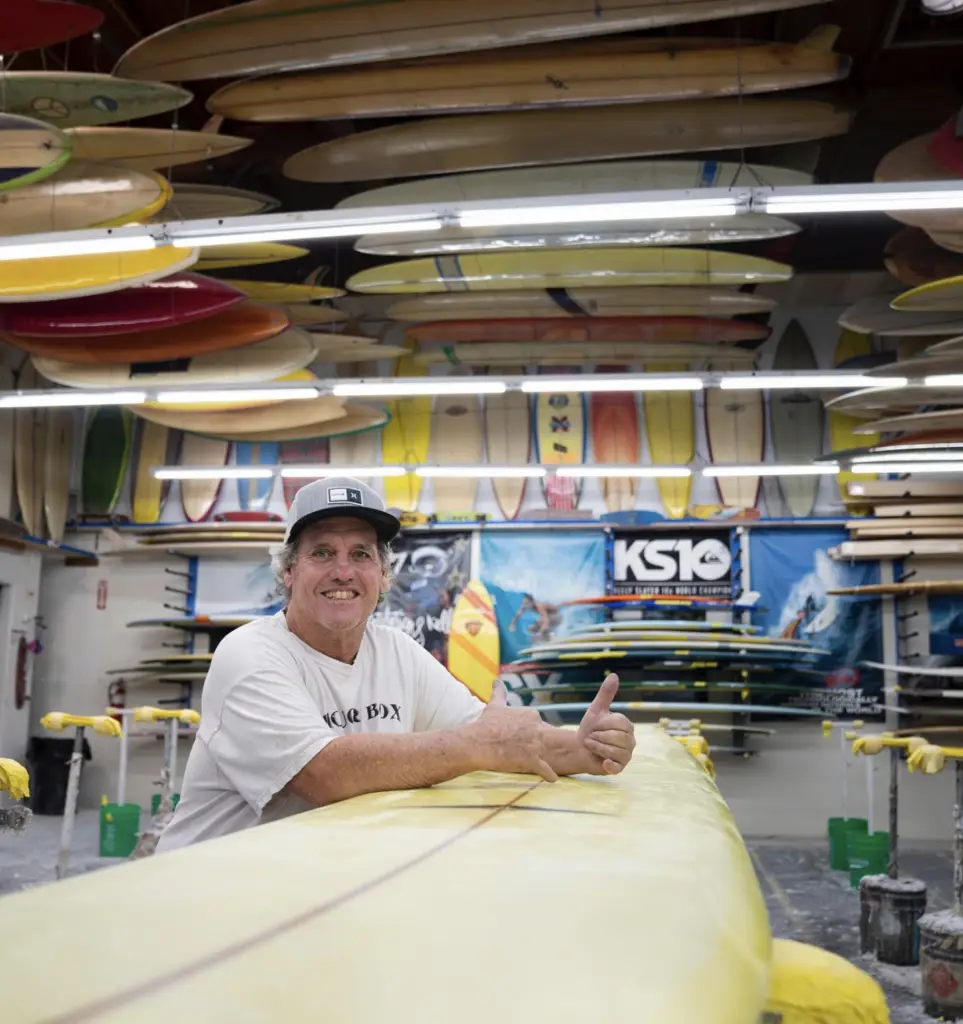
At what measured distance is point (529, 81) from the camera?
5.12 m

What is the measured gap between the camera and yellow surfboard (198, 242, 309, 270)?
612 centimetres

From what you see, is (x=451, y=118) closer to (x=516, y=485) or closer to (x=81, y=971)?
(x=516, y=485)

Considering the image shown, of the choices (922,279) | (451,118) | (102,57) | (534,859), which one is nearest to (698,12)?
(451,118)

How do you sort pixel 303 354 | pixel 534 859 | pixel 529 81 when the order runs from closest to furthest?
pixel 534 859 → pixel 529 81 → pixel 303 354

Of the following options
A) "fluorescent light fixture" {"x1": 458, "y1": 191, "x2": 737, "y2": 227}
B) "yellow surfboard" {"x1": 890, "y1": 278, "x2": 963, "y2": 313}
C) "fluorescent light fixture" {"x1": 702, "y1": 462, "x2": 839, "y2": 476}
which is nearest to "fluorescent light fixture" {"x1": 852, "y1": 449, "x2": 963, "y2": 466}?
"fluorescent light fixture" {"x1": 702, "y1": 462, "x2": 839, "y2": 476}

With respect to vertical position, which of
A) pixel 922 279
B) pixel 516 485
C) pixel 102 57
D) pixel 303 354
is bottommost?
pixel 516 485

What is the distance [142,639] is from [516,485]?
140 inches

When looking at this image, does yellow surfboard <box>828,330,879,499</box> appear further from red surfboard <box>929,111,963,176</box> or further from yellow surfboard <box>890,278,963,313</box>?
red surfboard <box>929,111,963,176</box>

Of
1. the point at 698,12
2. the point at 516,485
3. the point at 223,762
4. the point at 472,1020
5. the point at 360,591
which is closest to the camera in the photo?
the point at 472,1020

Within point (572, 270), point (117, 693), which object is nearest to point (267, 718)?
point (572, 270)

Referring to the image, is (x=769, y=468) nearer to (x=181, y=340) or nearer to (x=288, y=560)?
(x=181, y=340)

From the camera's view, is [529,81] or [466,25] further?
[529,81]

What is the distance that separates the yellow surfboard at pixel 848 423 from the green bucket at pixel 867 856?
10.6 ft

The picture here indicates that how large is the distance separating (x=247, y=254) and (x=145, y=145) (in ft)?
3.18
